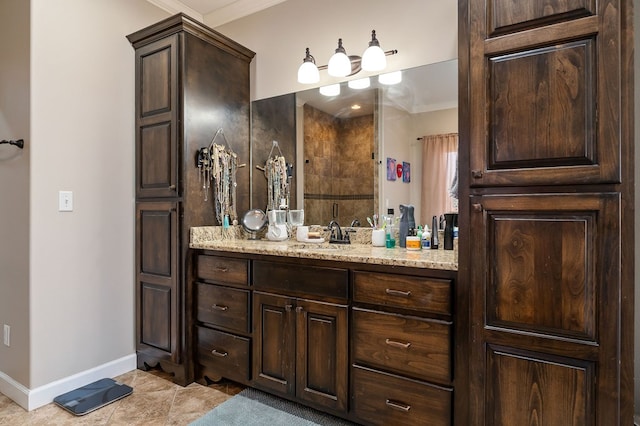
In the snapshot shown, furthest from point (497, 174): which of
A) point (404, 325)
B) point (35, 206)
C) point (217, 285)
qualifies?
point (35, 206)

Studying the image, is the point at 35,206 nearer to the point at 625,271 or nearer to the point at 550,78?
the point at 550,78

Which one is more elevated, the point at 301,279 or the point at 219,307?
the point at 301,279

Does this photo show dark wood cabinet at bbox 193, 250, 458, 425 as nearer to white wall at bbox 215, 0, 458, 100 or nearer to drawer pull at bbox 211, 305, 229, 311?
drawer pull at bbox 211, 305, 229, 311

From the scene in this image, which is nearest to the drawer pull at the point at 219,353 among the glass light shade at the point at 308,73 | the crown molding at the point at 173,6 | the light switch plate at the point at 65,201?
the light switch plate at the point at 65,201

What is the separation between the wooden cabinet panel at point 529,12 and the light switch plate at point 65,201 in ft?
8.00

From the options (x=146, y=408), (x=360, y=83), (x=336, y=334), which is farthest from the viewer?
(x=360, y=83)

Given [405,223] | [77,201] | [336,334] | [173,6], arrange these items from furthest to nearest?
1. [173,6]
2. [77,201]
3. [405,223]
4. [336,334]

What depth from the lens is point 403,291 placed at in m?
1.63

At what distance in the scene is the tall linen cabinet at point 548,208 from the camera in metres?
1.23

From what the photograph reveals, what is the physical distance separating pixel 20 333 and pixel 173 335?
837mm

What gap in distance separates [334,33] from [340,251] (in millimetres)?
1525

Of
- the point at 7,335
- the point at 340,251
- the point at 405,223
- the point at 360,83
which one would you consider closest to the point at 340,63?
the point at 360,83

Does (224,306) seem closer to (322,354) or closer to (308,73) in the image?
(322,354)

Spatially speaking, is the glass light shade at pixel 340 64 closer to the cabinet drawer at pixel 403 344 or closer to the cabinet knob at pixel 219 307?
the cabinet drawer at pixel 403 344
